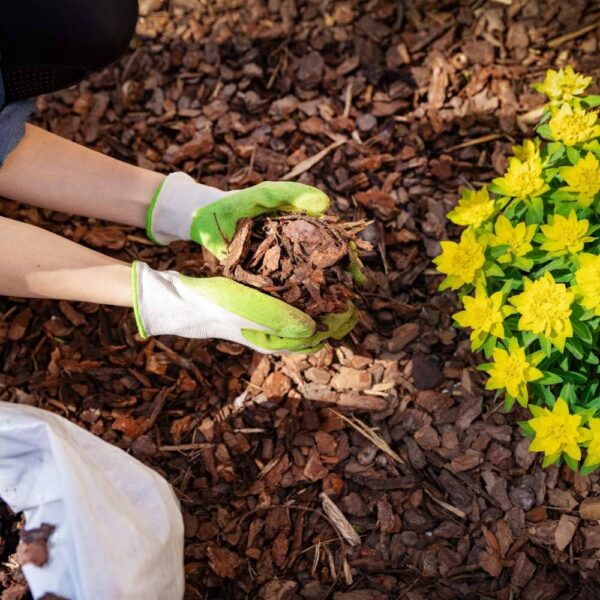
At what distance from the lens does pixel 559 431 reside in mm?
1609

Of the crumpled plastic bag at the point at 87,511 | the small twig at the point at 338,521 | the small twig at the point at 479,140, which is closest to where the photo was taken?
the crumpled plastic bag at the point at 87,511

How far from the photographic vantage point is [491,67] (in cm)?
238

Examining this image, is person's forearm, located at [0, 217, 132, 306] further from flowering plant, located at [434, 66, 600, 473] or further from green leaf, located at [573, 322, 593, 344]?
green leaf, located at [573, 322, 593, 344]

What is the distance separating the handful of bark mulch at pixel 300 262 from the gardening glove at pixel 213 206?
2.8 inches

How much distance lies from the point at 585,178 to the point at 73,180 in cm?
147

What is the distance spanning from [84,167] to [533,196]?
4.37 feet

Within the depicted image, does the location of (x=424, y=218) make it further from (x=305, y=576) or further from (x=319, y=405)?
(x=305, y=576)

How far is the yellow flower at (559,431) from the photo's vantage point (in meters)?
1.59

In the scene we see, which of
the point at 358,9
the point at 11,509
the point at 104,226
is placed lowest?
the point at 11,509

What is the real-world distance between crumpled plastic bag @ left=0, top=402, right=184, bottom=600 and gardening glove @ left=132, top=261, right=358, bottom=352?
384 mm

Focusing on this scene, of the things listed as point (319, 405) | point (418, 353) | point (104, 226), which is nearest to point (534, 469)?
point (418, 353)

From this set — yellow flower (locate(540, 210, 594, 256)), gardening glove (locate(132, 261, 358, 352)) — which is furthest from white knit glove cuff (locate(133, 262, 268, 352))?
yellow flower (locate(540, 210, 594, 256))

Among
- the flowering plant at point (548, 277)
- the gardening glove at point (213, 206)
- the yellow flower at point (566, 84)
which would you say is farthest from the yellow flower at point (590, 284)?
the gardening glove at point (213, 206)

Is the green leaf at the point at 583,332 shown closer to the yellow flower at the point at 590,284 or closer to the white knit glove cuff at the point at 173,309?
the yellow flower at the point at 590,284
